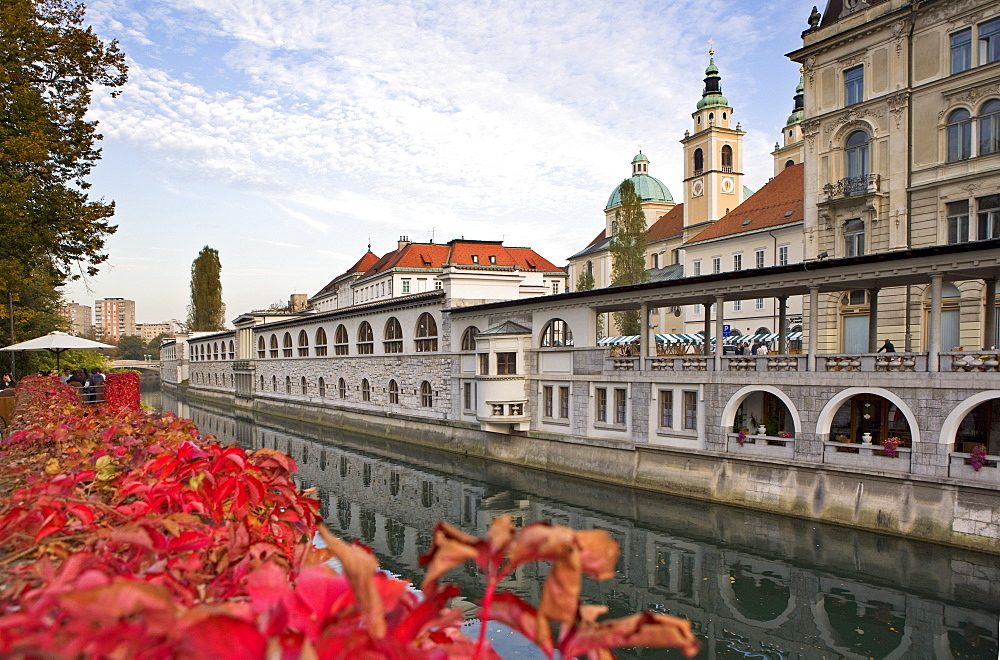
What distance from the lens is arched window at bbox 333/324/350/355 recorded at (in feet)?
153

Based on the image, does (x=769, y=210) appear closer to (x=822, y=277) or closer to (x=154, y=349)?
(x=822, y=277)

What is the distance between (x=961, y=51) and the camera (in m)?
25.9

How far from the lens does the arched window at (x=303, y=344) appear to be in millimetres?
53844

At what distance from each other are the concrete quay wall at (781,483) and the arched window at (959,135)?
1614 centimetres

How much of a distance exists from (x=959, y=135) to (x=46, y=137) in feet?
102

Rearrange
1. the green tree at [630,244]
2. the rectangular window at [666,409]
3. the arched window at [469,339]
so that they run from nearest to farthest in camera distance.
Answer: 1. the rectangular window at [666,409]
2. the arched window at [469,339]
3. the green tree at [630,244]

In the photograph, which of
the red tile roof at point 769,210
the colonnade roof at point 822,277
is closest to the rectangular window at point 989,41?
the colonnade roof at point 822,277

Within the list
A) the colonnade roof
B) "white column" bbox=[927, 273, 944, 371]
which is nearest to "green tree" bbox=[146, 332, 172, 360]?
the colonnade roof

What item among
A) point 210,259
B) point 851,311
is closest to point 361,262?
point 210,259

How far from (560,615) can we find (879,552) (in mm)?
17619

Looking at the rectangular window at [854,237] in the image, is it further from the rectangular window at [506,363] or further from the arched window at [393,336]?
the arched window at [393,336]

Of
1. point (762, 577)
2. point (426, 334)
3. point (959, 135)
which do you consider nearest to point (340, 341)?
point (426, 334)

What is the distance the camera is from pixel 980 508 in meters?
15.5

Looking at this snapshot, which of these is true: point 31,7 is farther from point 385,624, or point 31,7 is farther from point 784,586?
point 784,586
